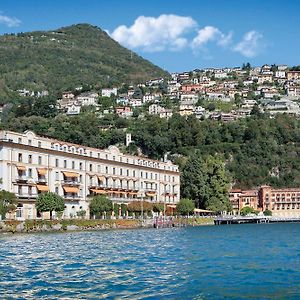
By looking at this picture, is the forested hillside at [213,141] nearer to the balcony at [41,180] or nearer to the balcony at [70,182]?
the balcony at [70,182]

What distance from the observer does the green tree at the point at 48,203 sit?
249 feet

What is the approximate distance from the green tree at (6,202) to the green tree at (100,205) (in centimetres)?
1716

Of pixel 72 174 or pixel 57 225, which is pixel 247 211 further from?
pixel 57 225

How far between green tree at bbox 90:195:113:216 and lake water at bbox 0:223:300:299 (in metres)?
42.2

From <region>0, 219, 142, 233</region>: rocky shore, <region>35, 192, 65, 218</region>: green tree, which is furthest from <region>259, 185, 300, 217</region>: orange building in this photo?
<region>35, 192, 65, 218</region>: green tree

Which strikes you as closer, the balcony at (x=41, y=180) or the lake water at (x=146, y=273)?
the lake water at (x=146, y=273)

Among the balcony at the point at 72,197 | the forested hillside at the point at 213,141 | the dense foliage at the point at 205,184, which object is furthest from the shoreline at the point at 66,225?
the forested hillside at the point at 213,141

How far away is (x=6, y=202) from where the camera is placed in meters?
71.1

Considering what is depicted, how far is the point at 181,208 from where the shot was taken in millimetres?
108500

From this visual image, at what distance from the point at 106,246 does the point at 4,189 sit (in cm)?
3170

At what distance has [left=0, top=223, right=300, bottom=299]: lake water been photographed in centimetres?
2498

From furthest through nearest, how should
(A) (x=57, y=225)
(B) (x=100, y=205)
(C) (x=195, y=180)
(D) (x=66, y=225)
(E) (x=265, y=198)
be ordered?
(E) (x=265, y=198) < (C) (x=195, y=180) < (B) (x=100, y=205) < (D) (x=66, y=225) < (A) (x=57, y=225)

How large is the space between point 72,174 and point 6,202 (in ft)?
60.2

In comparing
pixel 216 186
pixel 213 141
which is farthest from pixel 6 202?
A: pixel 213 141
